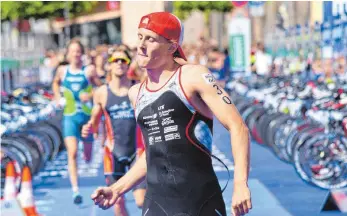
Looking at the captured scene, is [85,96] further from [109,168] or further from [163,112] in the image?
[163,112]

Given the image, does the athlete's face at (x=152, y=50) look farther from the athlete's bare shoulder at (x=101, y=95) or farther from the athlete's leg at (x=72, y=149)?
the athlete's leg at (x=72, y=149)

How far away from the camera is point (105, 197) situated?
4.69 metres

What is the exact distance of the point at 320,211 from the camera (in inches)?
410

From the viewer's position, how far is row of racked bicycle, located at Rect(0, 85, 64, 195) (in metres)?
12.2

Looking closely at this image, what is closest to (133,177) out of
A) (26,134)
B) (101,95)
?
(101,95)

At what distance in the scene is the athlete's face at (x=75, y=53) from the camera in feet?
36.8

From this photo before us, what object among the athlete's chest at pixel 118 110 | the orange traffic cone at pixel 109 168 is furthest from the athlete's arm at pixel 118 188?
the athlete's chest at pixel 118 110

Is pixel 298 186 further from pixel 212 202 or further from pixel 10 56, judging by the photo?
pixel 10 56

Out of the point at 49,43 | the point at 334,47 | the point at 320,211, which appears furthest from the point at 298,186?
the point at 49,43

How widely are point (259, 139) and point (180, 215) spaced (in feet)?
38.3

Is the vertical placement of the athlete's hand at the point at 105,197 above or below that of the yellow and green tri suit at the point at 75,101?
above

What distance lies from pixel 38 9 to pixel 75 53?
5052cm

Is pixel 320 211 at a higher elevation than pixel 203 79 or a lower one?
lower

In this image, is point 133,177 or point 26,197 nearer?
point 133,177
